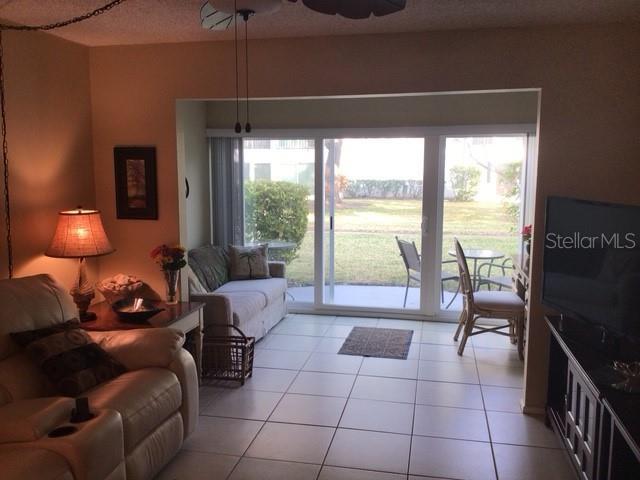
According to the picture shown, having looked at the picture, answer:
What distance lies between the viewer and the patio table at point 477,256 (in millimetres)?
5465

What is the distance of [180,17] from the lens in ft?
10.7

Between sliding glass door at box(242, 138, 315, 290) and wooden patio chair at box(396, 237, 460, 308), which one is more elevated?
sliding glass door at box(242, 138, 315, 290)

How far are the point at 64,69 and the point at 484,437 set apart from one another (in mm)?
3704

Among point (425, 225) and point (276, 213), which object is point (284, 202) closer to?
point (276, 213)

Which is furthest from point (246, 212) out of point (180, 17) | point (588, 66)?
point (588, 66)

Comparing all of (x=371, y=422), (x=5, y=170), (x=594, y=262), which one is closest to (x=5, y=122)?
(x=5, y=170)

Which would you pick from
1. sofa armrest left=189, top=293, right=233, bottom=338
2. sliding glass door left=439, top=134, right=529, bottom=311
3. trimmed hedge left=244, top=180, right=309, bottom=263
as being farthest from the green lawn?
sofa armrest left=189, top=293, right=233, bottom=338

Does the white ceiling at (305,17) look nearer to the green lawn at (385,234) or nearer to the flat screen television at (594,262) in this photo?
the flat screen television at (594,262)

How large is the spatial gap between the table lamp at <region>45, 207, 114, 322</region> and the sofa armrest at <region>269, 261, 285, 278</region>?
239 centimetres

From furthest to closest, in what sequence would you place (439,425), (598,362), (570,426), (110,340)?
1. (439,425)
2. (110,340)
3. (570,426)
4. (598,362)

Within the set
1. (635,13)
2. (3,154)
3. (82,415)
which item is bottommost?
(82,415)

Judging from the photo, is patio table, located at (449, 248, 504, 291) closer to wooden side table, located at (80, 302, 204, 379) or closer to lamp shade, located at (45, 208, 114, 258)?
wooden side table, located at (80, 302, 204, 379)

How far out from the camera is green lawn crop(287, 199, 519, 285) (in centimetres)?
566

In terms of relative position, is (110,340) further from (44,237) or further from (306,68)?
(306,68)
